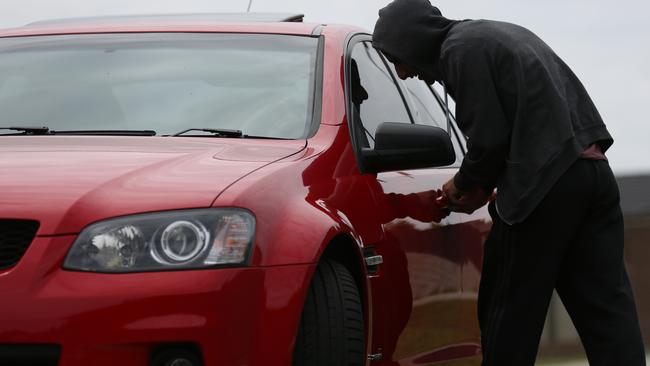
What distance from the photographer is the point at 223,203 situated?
5.05m

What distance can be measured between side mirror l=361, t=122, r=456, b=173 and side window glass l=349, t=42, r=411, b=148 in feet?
0.81

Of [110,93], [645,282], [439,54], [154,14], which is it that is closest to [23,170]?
[110,93]

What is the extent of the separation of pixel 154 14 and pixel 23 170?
96.1 inches

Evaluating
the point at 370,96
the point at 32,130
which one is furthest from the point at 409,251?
the point at 32,130

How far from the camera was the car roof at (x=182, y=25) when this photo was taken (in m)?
6.93

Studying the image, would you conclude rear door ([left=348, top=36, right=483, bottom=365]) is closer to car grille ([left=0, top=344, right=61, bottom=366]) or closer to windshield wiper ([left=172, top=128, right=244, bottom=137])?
windshield wiper ([left=172, top=128, right=244, bottom=137])

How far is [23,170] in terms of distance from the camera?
5.27 m

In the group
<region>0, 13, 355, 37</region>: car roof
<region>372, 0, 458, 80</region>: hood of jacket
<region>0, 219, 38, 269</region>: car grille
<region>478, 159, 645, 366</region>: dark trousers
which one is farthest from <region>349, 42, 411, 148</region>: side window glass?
<region>0, 219, 38, 269</region>: car grille

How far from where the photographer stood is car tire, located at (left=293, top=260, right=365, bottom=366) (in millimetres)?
5285

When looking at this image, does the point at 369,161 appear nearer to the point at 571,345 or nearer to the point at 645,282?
the point at 571,345

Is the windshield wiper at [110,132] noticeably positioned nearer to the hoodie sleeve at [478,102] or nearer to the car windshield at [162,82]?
the car windshield at [162,82]

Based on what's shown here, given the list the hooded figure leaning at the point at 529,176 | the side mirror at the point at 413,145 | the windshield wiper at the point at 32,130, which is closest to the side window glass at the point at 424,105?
the hooded figure leaning at the point at 529,176

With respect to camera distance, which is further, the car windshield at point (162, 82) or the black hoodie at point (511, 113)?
the car windshield at point (162, 82)

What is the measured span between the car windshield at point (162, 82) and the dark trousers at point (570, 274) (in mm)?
828
